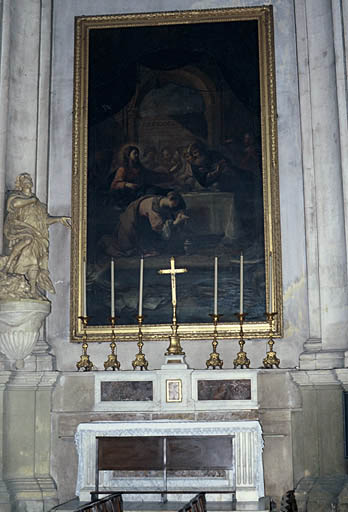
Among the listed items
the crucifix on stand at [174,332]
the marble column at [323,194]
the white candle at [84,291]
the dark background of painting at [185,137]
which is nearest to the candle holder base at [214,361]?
the crucifix on stand at [174,332]

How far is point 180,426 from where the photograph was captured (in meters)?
8.09

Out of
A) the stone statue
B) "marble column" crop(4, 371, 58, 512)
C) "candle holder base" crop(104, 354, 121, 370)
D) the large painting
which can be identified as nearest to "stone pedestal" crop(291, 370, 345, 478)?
the large painting

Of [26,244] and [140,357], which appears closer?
[140,357]

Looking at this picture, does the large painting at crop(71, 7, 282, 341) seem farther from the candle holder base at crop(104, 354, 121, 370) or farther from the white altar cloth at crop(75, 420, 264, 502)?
the white altar cloth at crop(75, 420, 264, 502)

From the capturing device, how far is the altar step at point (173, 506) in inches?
299

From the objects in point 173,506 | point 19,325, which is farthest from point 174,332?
point 173,506

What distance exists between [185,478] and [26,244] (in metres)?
3.08

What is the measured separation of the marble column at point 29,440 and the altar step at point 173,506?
79cm

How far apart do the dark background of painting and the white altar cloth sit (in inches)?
61.4

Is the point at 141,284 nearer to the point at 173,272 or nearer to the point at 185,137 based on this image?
the point at 173,272

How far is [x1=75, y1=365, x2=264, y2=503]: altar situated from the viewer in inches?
314

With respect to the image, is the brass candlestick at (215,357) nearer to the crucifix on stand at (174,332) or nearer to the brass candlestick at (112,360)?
the crucifix on stand at (174,332)

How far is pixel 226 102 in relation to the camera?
9914 millimetres

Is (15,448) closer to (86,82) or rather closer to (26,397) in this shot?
(26,397)
